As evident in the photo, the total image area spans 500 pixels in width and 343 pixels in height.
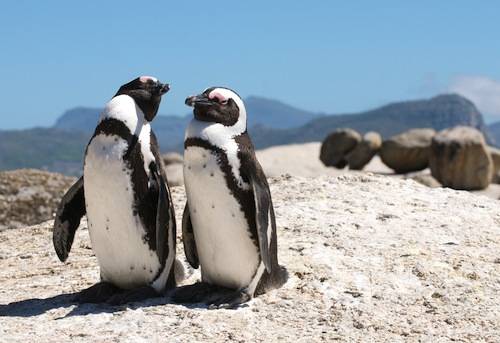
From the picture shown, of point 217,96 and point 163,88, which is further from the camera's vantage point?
point 163,88

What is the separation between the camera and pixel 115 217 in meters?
5.82

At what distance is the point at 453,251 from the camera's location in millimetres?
7059

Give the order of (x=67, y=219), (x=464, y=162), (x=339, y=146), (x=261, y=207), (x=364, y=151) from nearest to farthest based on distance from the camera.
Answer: (x=261, y=207) < (x=67, y=219) < (x=464, y=162) < (x=364, y=151) < (x=339, y=146)

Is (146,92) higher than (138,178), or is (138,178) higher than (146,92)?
(146,92)

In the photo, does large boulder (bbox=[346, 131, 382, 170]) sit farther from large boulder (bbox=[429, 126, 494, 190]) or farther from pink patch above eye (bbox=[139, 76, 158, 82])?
pink patch above eye (bbox=[139, 76, 158, 82])

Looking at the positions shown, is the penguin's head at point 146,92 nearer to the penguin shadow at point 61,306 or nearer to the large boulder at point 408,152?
the penguin shadow at point 61,306

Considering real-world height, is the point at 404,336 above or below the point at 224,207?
below

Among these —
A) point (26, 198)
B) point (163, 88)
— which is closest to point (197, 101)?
point (163, 88)

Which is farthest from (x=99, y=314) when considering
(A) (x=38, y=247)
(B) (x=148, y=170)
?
(A) (x=38, y=247)

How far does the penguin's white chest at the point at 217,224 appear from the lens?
5.67 metres

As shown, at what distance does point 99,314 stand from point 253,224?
3.95 ft

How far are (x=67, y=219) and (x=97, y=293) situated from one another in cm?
74

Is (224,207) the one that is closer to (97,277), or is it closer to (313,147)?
(97,277)

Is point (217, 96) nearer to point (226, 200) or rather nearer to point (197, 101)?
point (197, 101)
